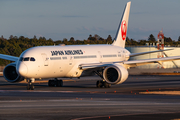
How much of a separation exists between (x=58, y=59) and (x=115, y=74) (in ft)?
19.4

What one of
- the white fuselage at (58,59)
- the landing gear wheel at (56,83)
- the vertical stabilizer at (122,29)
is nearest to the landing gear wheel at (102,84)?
the white fuselage at (58,59)

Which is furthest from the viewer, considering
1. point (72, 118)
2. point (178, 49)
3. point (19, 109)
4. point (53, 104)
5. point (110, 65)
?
point (178, 49)

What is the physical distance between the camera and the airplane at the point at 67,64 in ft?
110

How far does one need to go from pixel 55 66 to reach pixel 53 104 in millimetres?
13982

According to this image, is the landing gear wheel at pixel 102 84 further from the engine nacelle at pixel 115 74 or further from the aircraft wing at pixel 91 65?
the aircraft wing at pixel 91 65

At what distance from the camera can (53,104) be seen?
21.7 metres

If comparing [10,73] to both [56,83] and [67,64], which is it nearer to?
[56,83]

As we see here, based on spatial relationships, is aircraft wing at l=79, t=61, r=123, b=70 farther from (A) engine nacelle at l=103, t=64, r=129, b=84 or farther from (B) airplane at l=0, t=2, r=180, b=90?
(A) engine nacelle at l=103, t=64, r=129, b=84

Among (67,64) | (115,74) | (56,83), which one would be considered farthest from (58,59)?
(115,74)

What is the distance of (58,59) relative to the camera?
3597 cm

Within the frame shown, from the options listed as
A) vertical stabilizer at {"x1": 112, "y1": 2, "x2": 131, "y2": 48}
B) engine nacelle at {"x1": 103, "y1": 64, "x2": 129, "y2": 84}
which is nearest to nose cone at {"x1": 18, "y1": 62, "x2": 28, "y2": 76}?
engine nacelle at {"x1": 103, "y1": 64, "x2": 129, "y2": 84}

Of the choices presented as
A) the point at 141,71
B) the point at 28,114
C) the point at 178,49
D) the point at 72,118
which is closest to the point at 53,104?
the point at 28,114

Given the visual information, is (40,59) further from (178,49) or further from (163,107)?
(178,49)

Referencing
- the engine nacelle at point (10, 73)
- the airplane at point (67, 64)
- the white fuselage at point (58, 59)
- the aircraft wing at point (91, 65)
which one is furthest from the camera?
the engine nacelle at point (10, 73)
